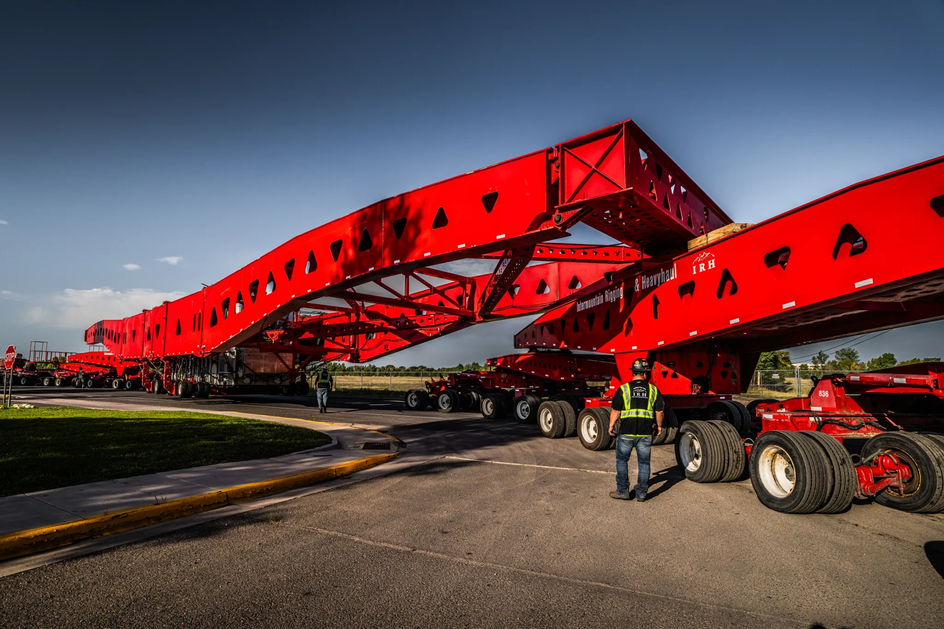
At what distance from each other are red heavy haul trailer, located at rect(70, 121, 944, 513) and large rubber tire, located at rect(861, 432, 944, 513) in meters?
0.02

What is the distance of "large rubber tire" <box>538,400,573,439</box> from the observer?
1295 centimetres

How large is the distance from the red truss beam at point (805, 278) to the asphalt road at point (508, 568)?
2.82 metres

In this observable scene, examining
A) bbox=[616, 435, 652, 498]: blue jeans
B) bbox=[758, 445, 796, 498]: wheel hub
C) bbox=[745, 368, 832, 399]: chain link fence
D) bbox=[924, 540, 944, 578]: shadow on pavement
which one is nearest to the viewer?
bbox=[924, 540, 944, 578]: shadow on pavement

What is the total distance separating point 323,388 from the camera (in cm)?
1906

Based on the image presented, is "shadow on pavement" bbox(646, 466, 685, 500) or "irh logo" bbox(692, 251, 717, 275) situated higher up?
"irh logo" bbox(692, 251, 717, 275)

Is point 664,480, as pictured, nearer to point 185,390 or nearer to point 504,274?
point 504,274

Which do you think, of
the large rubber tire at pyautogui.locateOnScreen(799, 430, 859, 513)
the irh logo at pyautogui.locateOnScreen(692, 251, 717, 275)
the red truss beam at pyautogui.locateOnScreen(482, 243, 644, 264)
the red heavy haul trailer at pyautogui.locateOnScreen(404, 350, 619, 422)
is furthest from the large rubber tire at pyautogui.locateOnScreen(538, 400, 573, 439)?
the large rubber tire at pyautogui.locateOnScreen(799, 430, 859, 513)

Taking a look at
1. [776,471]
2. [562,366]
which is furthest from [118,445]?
[562,366]

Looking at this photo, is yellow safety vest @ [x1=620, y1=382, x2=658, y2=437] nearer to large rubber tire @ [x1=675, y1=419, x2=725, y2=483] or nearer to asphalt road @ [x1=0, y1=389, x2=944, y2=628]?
asphalt road @ [x1=0, y1=389, x2=944, y2=628]

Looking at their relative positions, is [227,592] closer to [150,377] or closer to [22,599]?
[22,599]

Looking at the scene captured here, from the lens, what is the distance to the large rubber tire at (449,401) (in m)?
21.6

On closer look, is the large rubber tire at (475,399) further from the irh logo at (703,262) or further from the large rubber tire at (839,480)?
the large rubber tire at (839,480)

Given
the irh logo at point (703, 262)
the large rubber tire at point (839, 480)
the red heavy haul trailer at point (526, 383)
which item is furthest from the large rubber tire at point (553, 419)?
the large rubber tire at point (839, 480)

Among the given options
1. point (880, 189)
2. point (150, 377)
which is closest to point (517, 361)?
point (880, 189)
